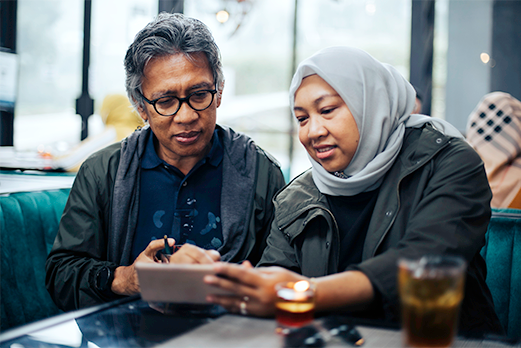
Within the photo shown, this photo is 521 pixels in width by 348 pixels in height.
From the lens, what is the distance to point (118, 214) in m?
1.52

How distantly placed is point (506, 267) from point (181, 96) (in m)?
1.25

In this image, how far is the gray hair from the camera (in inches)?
60.0

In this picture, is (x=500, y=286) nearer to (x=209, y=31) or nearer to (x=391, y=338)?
(x=391, y=338)

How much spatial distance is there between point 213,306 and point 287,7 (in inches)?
217

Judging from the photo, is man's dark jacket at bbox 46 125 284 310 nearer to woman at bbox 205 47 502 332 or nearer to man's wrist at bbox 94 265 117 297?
man's wrist at bbox 94 265 117 297

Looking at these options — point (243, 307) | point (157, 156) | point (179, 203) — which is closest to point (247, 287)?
point (243, 307)

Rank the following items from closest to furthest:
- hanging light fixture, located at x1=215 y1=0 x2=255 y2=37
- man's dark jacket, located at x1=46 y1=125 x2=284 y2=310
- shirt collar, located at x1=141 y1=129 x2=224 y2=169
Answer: man's dark jacket, located at x1=46 y1=125 x2=284 y2=310 → shirt collar, located at x1=141 y1=129 x2=224 y2=169 → hanging light fixture, located at x1=215 y1=0 x2=255 y2=37

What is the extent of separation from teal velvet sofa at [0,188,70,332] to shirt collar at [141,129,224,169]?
435 millimetres

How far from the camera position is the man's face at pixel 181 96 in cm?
150

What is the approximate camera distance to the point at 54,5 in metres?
4.14

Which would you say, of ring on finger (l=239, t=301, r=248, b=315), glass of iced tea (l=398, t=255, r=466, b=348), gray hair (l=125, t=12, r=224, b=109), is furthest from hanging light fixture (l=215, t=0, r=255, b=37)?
glass of iced tea (l=398, t=255, r=466, b=348)

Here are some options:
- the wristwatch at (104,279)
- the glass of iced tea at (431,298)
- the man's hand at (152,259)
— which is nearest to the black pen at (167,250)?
the man's hand at (152,259)

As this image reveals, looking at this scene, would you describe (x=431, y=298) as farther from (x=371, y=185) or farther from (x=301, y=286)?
(x=371, y=185)

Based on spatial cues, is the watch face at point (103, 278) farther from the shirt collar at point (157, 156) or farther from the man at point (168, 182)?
the shirt collar at point (157, 156)
